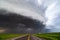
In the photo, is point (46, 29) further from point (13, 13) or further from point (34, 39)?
point (13, 13)

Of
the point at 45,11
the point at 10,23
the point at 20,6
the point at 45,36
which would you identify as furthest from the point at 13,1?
the point at 45,36

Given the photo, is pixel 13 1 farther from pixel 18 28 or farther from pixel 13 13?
pixel 18 28

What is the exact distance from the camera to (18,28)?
9648mm

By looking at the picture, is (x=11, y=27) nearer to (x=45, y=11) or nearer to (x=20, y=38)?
(x=20, y=38)

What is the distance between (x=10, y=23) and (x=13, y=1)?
4.26ft

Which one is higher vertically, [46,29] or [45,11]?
[45,11]

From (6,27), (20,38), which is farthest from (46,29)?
(6,27)

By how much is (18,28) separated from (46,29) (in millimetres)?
1694

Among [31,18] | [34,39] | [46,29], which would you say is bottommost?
[34,39]

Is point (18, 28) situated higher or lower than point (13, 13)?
lower

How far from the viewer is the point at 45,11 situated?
9.88 meters

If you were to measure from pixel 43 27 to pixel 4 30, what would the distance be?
233 centimetres

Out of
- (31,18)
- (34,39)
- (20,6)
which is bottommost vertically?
(34,39)

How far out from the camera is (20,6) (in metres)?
9.68
